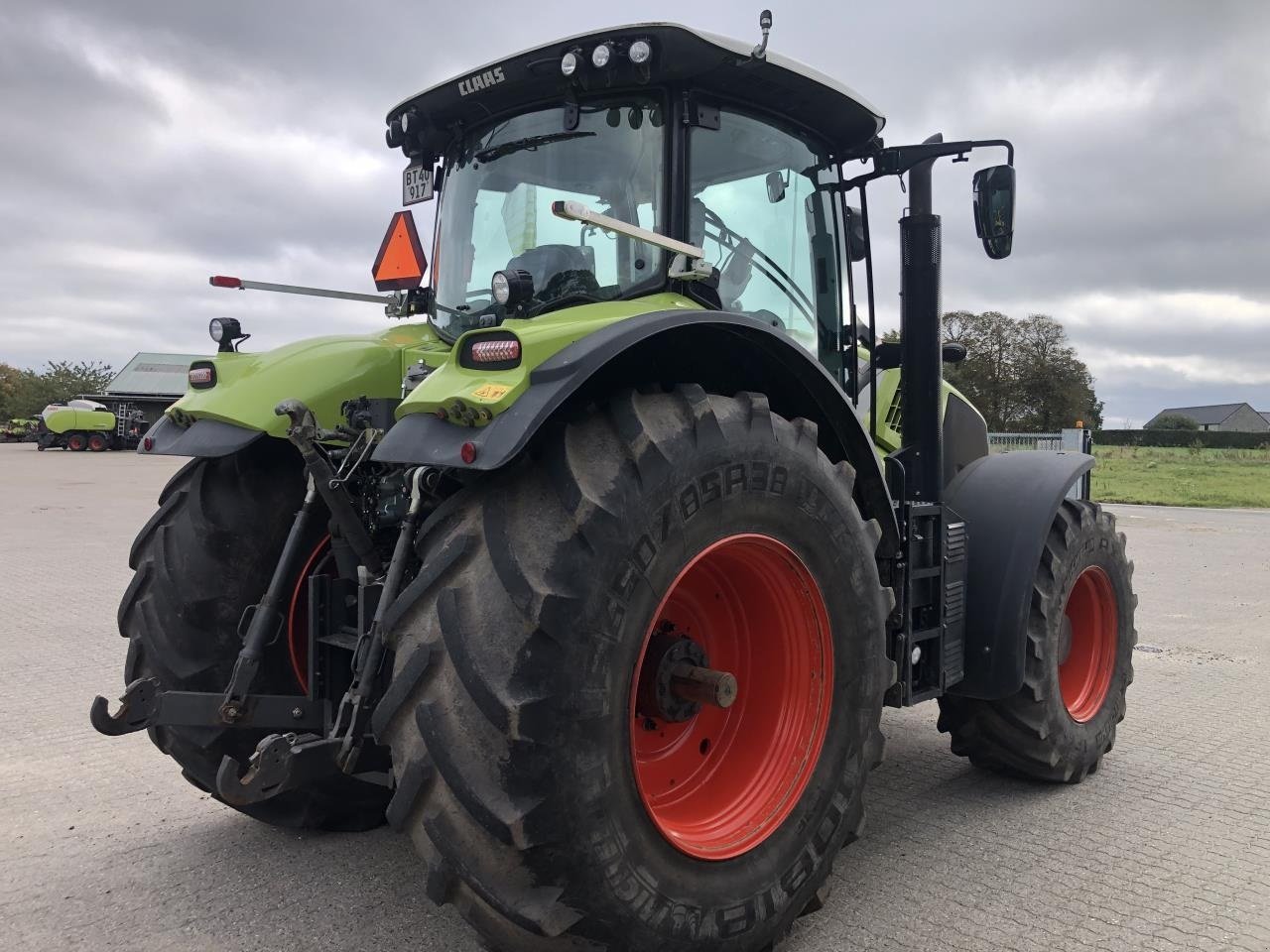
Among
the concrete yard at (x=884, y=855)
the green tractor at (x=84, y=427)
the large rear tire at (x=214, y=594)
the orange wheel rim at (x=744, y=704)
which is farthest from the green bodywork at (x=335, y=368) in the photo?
the green tractor at (x=84, y=427)

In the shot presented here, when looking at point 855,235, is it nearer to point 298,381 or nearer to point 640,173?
point 640,173

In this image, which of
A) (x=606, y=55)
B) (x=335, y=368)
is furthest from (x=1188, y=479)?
(x=335, y=368)

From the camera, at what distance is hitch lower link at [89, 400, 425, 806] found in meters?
2.38

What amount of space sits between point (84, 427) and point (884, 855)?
140 feet

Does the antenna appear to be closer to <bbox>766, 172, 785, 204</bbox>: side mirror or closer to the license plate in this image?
<bbox>766, 172, 785, 204</bbox>: side mirror

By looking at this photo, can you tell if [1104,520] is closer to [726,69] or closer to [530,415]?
[726,69]

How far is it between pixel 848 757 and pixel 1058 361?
154ft

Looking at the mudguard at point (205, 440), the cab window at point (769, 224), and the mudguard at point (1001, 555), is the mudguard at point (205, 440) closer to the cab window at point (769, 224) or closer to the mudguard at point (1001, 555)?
the cab window at point (769, 224)

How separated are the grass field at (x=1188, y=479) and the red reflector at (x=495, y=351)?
13.1m

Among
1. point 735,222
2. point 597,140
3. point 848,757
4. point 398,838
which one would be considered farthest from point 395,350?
point 848,757

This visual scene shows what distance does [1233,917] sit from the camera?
2.86 meters

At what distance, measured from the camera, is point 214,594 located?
3.18m

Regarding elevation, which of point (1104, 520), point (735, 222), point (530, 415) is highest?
point (735, 222)

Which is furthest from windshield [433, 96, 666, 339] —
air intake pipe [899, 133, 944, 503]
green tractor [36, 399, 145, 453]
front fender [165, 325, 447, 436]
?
green tractor [36, 399, 145, 453]
